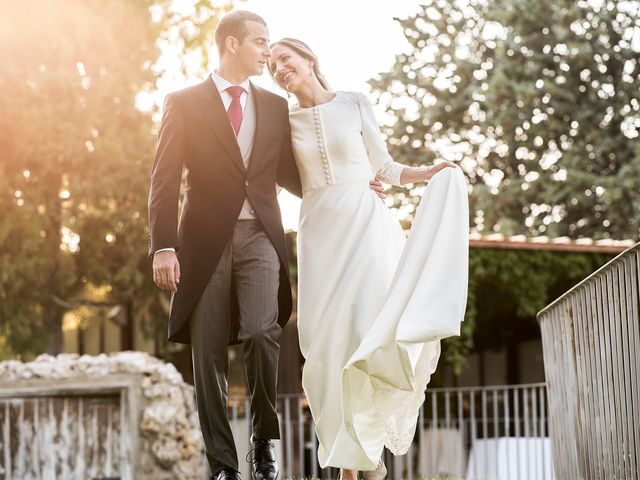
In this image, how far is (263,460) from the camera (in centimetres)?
530

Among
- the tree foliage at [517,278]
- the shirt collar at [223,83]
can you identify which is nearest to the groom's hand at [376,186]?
the shirt collar at [223,83]

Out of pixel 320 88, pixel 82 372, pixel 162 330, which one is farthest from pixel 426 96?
pixel 320 88

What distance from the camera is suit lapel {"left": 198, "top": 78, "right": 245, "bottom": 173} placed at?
541 cm

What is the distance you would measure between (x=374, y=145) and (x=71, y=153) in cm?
1533

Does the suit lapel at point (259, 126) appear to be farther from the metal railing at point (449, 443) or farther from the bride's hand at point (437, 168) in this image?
the metal railing at point (449, 443)

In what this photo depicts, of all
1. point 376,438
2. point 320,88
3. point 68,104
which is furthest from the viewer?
point 68,104

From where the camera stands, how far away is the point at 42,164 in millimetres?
20797

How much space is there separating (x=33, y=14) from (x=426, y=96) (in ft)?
34.1

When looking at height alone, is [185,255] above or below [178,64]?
below

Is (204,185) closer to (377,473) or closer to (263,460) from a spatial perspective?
(263,460)

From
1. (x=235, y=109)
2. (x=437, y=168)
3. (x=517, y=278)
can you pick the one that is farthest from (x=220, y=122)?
(x=517, y=278)

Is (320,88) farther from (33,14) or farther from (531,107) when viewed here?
(531,107)

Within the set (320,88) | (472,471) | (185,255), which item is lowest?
(472,471)

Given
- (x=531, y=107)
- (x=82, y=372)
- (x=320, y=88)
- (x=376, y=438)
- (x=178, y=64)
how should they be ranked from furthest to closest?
(x=531, y=107), (x=178, y=64), (x=82, y=372), (x=320, y=88), (x=376, y=438)
